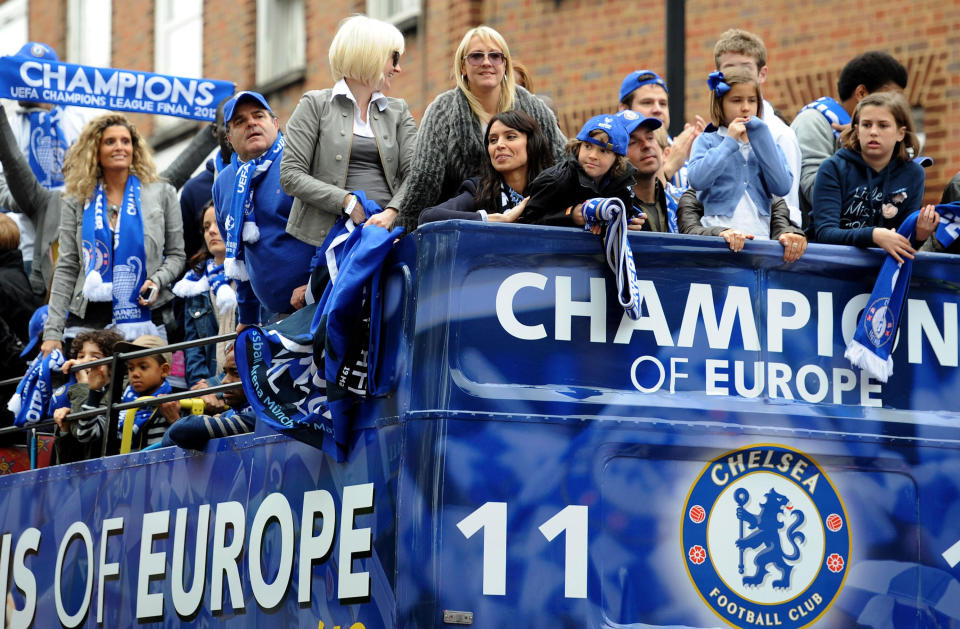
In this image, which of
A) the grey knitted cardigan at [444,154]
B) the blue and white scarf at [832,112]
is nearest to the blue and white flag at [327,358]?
the grey knitted cardigan at [444,154]

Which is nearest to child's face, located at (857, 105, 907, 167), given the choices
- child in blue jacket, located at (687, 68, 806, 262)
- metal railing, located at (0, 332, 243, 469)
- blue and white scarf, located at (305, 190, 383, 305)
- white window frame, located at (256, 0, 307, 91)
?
child in blue jacket, located at (687, 68, 806, 262)

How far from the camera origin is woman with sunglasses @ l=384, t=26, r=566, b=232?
20.8ft

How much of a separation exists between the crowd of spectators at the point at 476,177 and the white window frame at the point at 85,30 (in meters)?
16.0

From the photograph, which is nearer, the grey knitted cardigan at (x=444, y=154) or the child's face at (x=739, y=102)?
the grey knitted cardigan at (x=444, y=154)

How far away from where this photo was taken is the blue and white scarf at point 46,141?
11633 millimetres

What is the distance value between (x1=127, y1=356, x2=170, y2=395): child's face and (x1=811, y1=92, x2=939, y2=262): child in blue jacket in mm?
3658

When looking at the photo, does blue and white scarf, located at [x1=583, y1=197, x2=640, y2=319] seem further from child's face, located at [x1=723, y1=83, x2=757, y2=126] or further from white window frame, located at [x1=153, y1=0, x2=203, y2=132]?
white window frame, located at [x1=153, y1=0, x2=203, y2=132]

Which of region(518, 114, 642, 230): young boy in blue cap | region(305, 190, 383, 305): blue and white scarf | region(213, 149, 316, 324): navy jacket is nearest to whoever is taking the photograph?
region(518, 114, 642, 230): young boy in blue cap

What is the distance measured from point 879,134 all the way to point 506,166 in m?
1.46

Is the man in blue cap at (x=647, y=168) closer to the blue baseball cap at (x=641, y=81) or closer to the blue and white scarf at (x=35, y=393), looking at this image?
the blue baseball cap at (x=641, y=81)

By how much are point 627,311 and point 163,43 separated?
18.3m

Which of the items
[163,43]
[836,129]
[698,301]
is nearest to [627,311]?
[698,301]

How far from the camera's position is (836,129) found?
7.77 m

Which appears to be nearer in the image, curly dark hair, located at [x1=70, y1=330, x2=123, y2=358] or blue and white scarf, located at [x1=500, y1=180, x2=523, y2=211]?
blue and white scarf, located at [x1=500, y1=180, x2=523, y2=211]
